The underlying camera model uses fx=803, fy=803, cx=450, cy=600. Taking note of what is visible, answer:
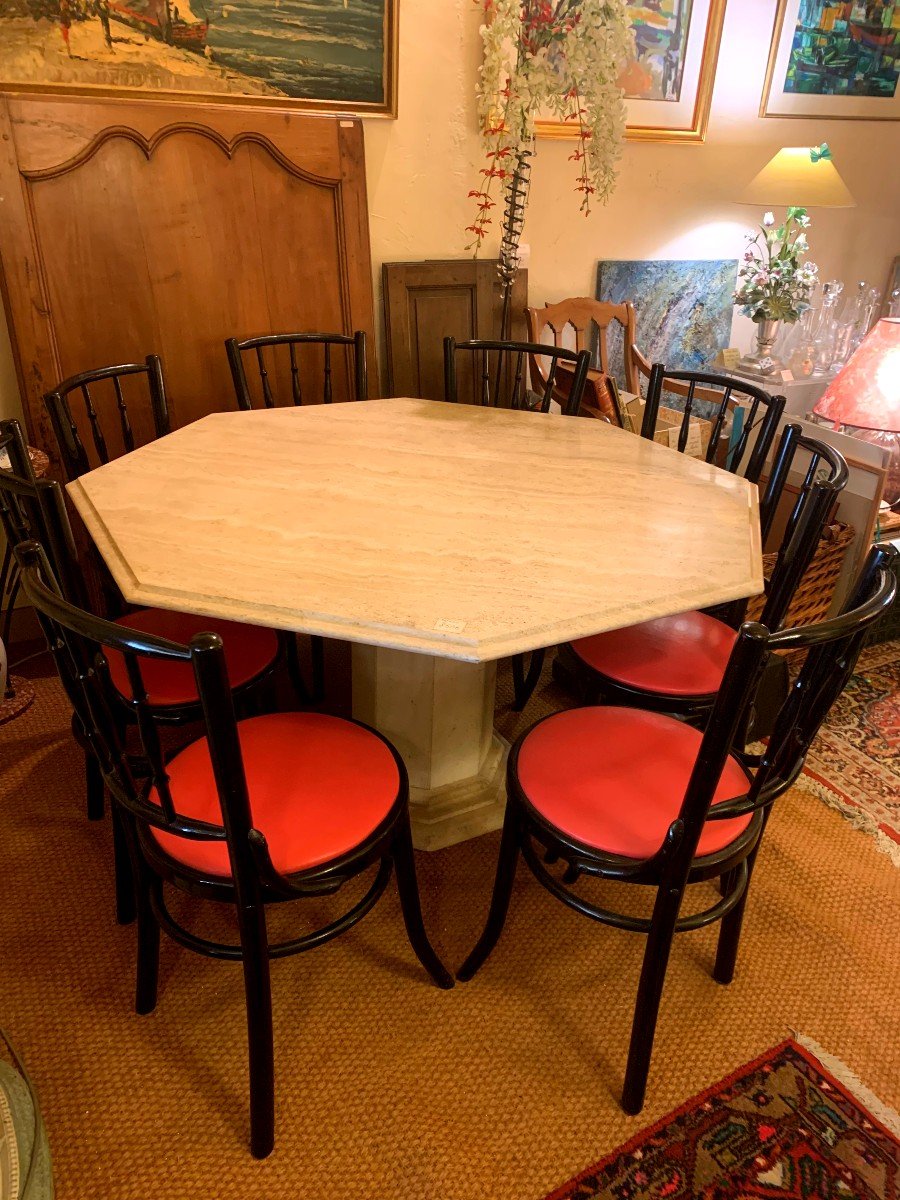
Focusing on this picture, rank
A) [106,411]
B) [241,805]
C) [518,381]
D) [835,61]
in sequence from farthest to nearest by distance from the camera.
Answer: [835,61] → [518,381] → [106,411] → [241,805]

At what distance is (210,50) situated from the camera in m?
2.25

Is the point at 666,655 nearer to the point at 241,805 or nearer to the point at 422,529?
the point at 422,529

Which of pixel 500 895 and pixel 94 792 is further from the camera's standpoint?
pixel 94 792

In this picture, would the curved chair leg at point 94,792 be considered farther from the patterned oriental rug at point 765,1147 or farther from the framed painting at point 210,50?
the framed painting at point 210,50

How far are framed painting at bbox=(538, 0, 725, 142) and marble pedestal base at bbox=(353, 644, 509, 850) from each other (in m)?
2.18

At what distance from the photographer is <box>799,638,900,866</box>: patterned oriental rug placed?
1.99 m

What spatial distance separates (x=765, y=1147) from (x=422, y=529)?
1.16m

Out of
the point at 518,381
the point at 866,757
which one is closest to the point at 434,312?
the point at 518,381

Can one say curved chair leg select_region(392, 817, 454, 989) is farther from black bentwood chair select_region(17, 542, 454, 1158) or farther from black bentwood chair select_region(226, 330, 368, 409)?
black bentwood chair select_region(226, 330, 368, 409)

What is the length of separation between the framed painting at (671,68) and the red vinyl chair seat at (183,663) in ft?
7.38

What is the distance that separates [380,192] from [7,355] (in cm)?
125

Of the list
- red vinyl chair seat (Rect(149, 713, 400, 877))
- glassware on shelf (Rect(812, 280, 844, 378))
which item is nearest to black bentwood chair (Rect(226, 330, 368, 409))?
red vinyl chair seat (Rect(149, 713, 400, 877))

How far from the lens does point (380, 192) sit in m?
2.61

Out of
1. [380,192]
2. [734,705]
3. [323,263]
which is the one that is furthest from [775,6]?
[734,705]
